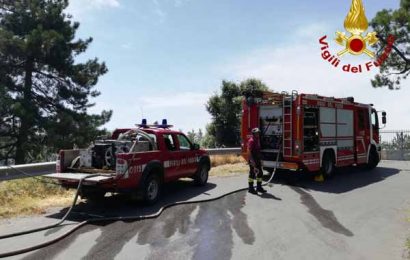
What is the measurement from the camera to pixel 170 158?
10.8m

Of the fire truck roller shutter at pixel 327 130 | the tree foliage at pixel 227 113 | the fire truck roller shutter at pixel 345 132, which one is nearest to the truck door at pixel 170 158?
the fire truck roller shutter at pixel 327 130

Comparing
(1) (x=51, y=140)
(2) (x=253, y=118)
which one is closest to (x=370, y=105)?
(2) (x=253, y=118)

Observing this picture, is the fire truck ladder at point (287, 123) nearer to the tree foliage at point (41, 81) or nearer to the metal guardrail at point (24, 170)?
the metal guardrail at point (24, 170)

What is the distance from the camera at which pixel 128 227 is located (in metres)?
7.75

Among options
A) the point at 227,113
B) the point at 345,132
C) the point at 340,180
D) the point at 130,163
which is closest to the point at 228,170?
the point at 340,180

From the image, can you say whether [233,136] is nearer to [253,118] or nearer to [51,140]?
[51,140]

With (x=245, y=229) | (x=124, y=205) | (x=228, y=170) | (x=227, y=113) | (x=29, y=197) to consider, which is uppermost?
(x=227, y=113)

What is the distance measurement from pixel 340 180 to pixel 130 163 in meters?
8.06

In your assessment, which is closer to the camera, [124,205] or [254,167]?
[124,205]

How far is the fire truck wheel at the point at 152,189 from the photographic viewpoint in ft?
31.6

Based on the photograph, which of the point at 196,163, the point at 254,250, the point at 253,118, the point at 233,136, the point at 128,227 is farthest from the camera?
the point at 233,136

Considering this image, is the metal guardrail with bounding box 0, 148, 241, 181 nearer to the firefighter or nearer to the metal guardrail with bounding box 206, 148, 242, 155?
the firefighter

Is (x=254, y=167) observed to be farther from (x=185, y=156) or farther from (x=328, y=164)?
(x=328, y=164)

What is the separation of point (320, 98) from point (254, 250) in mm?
8543
